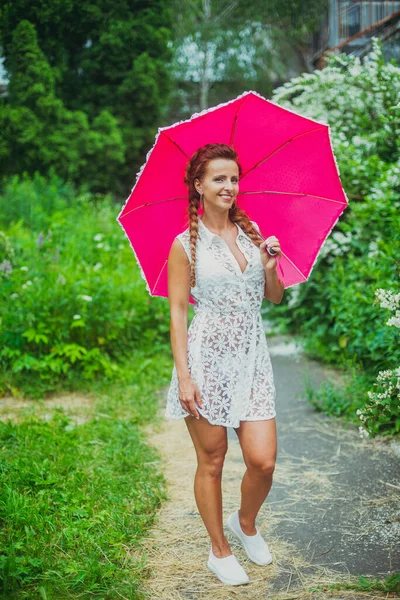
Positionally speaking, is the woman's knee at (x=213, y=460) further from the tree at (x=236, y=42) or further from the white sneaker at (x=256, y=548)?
the tree at (x=236, y=42)

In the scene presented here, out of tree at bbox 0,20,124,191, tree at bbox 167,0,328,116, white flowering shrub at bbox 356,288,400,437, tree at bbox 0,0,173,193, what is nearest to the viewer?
white flowering shrub at bbox 356,288,400,437

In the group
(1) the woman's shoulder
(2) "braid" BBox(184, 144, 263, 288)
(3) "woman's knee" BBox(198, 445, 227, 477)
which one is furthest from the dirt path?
(1) the woman's shoulder

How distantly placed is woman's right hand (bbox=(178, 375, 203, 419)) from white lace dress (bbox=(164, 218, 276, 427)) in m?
0.04

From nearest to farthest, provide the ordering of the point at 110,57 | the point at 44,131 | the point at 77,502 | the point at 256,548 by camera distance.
Result: the point at 256,548
the point at 77,502
the point at 110,57
the point at 44,131

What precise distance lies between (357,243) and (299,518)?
3.24 meters

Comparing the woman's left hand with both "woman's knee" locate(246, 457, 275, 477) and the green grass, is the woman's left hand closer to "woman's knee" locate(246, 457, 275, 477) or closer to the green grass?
"woman's knee" locate(246, 457, 275, 477)

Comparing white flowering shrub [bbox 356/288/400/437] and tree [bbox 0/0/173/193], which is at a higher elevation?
tree [bbox 0/0/173/193]

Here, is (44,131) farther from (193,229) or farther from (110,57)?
(193,229)

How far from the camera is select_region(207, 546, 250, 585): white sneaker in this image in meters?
2.84

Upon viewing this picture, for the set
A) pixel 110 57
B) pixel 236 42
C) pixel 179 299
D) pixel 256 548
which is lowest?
pixel 256 548

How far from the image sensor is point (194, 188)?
292 cm

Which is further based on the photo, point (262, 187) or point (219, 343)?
point (262, 187)

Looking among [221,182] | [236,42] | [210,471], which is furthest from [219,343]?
[236,42]

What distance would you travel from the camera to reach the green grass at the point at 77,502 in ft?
9.05
